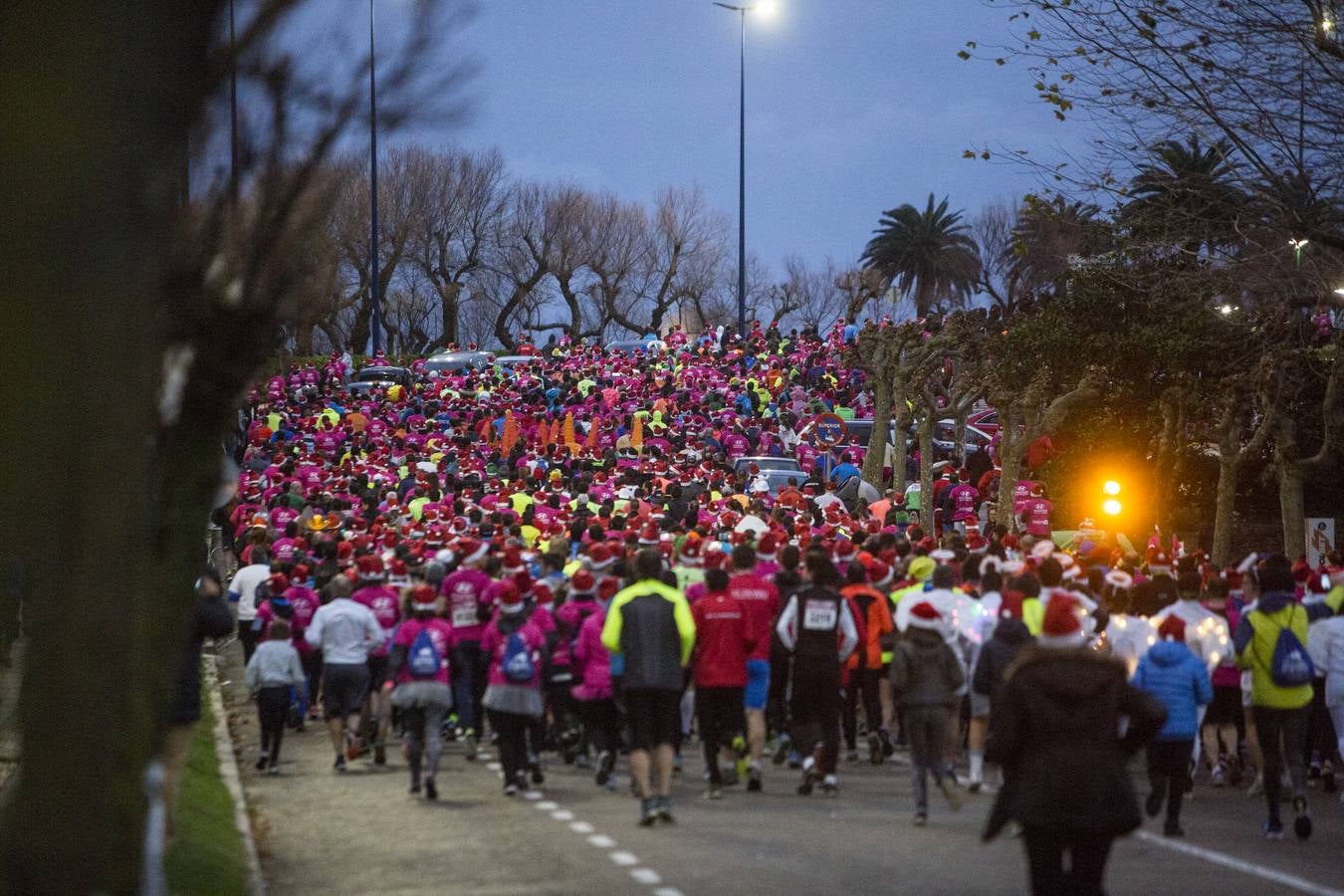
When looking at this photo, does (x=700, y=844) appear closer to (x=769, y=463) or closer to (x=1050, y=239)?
(x=769, y=463)

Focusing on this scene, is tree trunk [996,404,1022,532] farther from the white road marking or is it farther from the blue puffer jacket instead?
the white road marking

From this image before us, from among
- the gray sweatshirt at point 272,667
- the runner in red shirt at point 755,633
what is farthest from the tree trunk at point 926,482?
the gray sweatshirt at point 272,667

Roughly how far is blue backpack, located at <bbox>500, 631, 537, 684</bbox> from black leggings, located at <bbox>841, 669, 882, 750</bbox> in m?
3.26

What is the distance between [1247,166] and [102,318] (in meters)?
14.5

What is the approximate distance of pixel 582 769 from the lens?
51.1ft

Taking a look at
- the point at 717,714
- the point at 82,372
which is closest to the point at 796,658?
the point at 717,714

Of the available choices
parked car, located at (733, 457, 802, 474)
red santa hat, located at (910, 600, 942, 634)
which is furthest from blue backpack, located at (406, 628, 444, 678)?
parked car, located at (733, 457, 802, 474)

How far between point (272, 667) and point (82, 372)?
9250 millimetres

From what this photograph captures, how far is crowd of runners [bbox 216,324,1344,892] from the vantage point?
7.67 meters

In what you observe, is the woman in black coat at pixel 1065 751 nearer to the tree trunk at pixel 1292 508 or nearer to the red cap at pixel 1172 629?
the red cap at pixel 1172 629

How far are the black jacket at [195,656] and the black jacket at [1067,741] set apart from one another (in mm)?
5293

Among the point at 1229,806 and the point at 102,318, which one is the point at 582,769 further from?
the point at 102,318

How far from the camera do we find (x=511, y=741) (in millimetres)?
13781

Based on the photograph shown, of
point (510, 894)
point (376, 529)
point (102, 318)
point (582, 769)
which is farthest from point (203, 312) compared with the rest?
point (376, 529)
